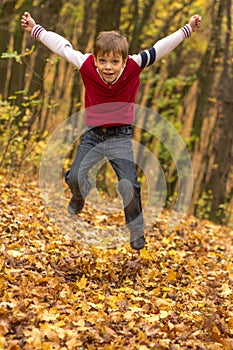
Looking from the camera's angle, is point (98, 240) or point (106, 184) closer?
point (98, 240)

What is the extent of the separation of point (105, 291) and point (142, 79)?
37.9 feet

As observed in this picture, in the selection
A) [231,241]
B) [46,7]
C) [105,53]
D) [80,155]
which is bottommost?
[231,241]

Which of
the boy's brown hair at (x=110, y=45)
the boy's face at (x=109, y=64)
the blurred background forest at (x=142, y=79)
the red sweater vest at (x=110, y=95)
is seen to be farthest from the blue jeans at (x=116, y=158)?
the blurred background forest at (x=142, y=79)

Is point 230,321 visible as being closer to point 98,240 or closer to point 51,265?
point 51,265

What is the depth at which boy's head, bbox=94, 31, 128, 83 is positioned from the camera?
18.5 feet

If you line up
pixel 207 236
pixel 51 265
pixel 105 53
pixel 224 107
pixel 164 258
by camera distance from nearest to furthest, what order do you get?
pixel 105 53, pixel 51 265, pixel 164 258, pixel 207 236, pixel 224 107

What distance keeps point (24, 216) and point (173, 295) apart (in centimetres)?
266

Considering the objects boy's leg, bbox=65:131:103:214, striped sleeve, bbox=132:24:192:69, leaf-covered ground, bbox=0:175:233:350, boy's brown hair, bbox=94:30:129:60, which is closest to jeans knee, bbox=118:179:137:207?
boy's leg, bbox=65:131:103:214

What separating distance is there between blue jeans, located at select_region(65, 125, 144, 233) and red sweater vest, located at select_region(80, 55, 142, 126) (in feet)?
0.43

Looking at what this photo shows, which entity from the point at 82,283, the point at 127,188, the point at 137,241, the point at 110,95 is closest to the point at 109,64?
the point at 110,95

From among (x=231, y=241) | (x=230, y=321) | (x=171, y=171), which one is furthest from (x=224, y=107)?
(x=230, y=321)

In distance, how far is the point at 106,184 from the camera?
1298cm

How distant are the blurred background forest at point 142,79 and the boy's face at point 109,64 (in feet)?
8.45

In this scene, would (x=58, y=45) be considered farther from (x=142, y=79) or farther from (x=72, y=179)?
(x=142, y=79)
